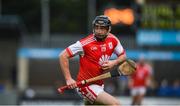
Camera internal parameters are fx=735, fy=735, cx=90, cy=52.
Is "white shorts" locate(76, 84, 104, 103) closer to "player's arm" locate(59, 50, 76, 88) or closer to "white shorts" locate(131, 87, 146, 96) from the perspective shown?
"player's arm" locate(59, 50, 76, 88)

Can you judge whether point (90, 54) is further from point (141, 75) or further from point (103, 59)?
point (141, 75)

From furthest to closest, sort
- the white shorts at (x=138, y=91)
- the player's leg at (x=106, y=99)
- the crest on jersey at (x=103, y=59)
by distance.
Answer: the white shorts at (x=138, y=91) < the crest on jersey at (x=103, y=59) < the player's leg at (x=106, y=99)

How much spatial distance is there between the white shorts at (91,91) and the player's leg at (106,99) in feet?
0.21

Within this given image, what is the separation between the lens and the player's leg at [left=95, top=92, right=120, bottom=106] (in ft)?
35.9

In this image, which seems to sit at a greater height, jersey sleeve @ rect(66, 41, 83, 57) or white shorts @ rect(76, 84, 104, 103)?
jersey sleeve @ rect(66, 41, 83, 57)

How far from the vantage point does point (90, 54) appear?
11.3 meters

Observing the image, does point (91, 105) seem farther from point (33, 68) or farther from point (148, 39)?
point (33, 68)

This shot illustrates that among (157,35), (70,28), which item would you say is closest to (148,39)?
(157,35)

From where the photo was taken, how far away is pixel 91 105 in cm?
1149

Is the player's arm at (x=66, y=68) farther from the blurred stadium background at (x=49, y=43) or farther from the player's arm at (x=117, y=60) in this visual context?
the blurred stadium background at (x=49, y=43)

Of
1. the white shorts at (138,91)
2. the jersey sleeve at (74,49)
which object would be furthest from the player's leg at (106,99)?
the white shorts at (138,91)

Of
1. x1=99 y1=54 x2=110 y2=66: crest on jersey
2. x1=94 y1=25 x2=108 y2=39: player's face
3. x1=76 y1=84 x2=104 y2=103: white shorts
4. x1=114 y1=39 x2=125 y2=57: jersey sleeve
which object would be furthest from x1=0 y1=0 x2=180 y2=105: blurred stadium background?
x1=94 y1=25 x2=108 y2=39: player's face

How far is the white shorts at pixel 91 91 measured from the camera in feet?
36.8

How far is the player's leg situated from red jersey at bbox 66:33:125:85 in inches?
10.8
